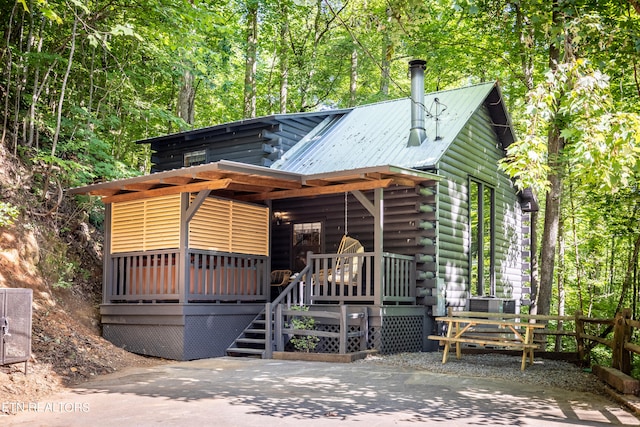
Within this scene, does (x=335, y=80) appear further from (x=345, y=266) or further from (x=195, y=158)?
(x=345, y=266)

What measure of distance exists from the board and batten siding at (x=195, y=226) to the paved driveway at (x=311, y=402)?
3.25m

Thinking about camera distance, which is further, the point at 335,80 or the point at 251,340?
the point at 335,80

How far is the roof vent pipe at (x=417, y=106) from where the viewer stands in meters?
14.4

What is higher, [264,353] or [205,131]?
[205,131]

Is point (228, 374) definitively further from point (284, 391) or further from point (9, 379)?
point (9, 379)

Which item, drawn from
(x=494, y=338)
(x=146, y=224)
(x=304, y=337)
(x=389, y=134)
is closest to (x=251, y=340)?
(x=304, y=337)

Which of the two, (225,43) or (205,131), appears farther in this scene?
(225,43)

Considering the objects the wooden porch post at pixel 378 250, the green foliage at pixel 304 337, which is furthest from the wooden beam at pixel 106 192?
the wooden porch post at pixel 378 250

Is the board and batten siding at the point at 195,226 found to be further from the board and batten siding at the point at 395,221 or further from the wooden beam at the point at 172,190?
the board and batten siding at the point at 395,221

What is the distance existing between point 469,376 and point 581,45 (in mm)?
4794

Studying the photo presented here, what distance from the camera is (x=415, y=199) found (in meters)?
13.5

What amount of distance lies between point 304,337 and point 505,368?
12.3 ft

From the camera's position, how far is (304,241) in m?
15.1

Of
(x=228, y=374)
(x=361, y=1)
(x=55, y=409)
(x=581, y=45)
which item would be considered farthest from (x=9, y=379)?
(x=581, y=45)
